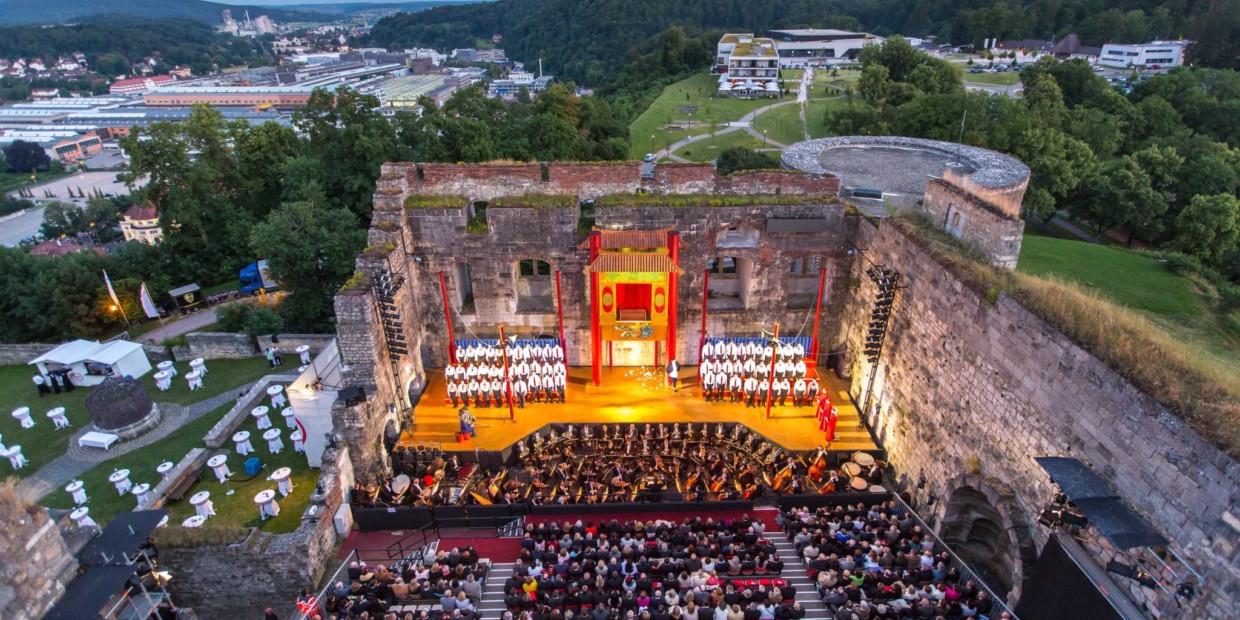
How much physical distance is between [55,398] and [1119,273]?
47.8 m

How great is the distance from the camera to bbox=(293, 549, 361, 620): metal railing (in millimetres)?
13000

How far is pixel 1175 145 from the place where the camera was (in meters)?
39.5

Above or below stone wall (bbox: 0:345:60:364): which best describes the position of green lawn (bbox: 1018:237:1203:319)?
above

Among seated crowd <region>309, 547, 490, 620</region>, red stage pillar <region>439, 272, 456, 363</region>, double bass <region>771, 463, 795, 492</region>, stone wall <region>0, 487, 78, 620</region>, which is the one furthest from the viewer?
red stage pillar <region>439, 272, 456, 363</region>

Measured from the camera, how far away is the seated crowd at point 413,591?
12.4m

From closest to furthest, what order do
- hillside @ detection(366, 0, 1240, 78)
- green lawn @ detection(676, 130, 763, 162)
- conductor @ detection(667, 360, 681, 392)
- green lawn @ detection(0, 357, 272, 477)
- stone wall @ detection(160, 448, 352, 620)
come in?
stone wall @ detection(160, 448, 352, 620) → conductor @ detection(667, 360, 681, 392) → green lawn @ detection(0, 357, 272, 477) → green lawn @ detection(676, 130, 763, 162) → hillside @ detection(366, 0, 1240, 78)

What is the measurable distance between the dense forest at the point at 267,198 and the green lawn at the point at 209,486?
7475 mm

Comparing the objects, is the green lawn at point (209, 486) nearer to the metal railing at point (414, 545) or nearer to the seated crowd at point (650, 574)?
the metal railing at point (414, 545)

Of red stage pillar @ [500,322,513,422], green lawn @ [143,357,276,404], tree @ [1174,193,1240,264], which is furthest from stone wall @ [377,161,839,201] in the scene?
tree @ [1174,193,1240,264]

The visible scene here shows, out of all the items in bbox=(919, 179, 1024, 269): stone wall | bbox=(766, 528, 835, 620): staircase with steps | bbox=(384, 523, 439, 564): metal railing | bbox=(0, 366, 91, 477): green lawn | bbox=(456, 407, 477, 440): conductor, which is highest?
bbox=(919, 179, 1024, 269): stone wall

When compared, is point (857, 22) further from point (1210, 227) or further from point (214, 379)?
point (214, 379)

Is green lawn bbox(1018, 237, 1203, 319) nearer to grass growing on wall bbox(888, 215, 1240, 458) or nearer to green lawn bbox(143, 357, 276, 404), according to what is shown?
grass growing on wall bbox(888, 215, 1240, 458)

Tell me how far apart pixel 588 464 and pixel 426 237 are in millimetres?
8977

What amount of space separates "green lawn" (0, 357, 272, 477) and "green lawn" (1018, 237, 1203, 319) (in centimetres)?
3584
